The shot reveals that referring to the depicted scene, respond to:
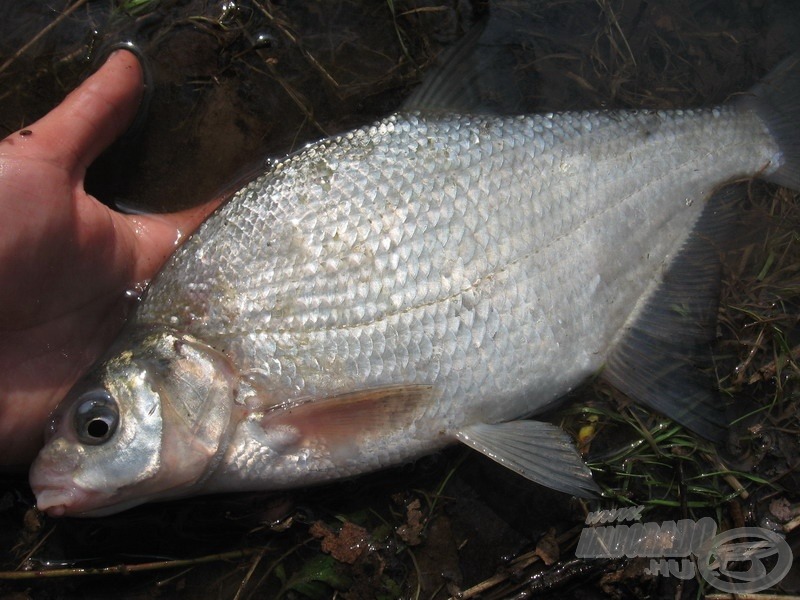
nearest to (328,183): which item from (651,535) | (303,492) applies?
(303,492)

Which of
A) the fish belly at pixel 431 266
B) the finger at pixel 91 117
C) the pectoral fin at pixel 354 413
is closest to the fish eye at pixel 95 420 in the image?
the fish belly at pixel 431 266

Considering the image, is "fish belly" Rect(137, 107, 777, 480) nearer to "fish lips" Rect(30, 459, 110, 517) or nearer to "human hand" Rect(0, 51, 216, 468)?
"human hand" Rect(0, 51, 216, 468)

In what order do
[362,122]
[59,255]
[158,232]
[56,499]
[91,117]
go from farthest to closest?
1. [362,122]
2. [158,232]
3. [91,117]
4. [59,255]
5. [56,499]

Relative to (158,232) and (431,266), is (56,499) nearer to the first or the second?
(158,232)

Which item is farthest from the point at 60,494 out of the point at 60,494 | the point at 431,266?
the point at 431,266

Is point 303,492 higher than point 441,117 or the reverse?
the reverse

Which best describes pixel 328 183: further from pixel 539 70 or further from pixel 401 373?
pixel 539 70

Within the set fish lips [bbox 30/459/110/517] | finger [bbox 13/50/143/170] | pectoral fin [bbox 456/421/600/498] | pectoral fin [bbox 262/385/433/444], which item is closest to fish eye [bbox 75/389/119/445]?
fish lips [bbox 30/459/110/517]
